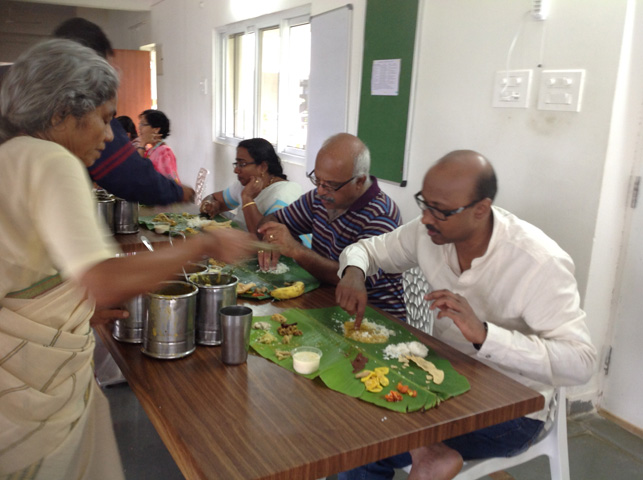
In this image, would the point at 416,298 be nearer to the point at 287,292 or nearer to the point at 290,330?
the point at 287,292

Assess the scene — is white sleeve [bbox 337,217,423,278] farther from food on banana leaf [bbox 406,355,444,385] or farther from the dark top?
the dark top

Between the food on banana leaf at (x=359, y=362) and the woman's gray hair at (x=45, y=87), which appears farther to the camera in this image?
the food on banana leaf at (x=359, y=362)

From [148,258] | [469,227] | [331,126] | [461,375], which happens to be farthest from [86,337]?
[331,126]

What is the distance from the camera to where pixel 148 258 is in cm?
110

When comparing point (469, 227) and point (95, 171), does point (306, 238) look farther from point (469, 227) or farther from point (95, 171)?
point (469, 227)

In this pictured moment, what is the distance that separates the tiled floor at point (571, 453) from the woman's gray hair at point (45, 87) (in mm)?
1644

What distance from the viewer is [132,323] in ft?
4.94

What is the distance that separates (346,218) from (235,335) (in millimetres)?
1107

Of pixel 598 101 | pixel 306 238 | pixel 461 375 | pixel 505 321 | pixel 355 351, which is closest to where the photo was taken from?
pixel 461 375

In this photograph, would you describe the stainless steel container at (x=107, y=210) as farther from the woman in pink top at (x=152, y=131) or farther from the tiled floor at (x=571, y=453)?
the woman in pink top at (x=152, y=131)

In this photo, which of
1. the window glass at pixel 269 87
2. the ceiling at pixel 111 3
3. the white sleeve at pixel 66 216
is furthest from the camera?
the ceiling at pixel 111 3

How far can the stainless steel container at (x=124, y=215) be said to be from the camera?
9.51 feet

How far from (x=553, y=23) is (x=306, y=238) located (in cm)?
162

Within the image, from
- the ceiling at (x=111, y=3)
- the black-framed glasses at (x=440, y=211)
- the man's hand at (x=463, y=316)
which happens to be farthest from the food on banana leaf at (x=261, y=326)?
the ceiling at (x=111, y=3)
